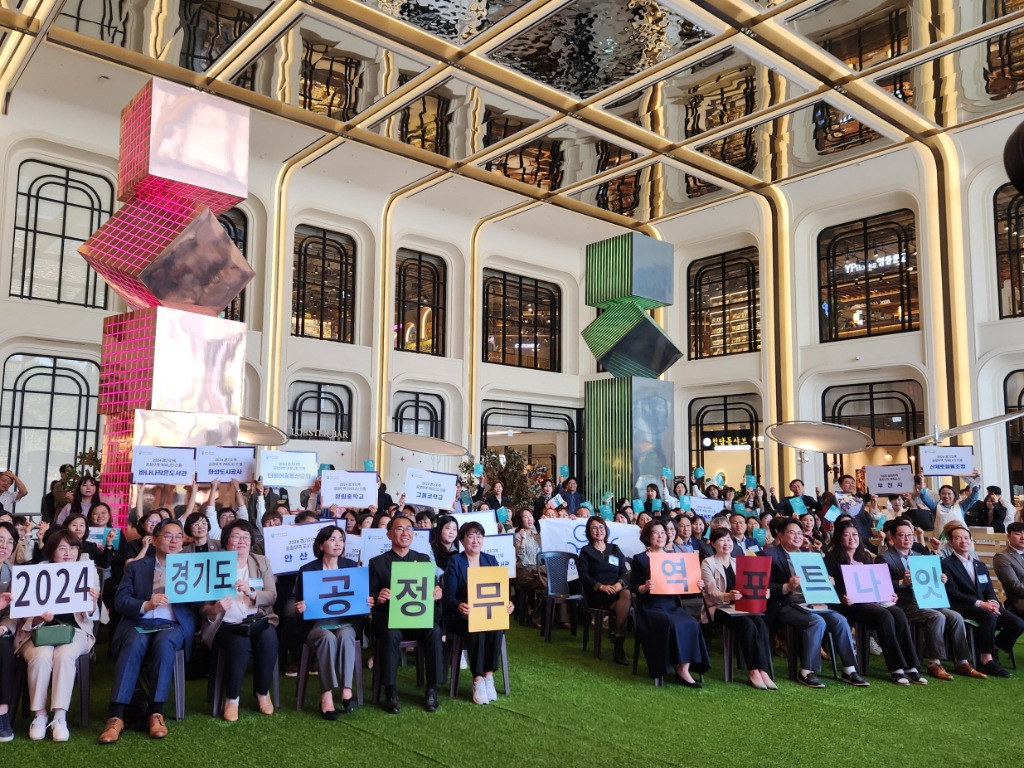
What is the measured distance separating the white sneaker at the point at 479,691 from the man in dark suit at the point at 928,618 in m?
3.41

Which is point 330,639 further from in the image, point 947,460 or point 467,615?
point 947,460

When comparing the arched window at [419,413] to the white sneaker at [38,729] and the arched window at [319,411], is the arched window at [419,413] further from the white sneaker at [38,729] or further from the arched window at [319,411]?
the white sneaker at [38,729]

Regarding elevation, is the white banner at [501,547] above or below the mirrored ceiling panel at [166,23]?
below

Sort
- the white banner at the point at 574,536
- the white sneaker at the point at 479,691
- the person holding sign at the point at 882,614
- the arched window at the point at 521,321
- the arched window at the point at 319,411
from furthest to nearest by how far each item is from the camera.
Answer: the arched window at the point at 521,321 < the arched window at the point at 319,411 < the white banner at the point at 574,536 < the person holding sign at the point at 882,614 < the white sneaker at the point at 479,691

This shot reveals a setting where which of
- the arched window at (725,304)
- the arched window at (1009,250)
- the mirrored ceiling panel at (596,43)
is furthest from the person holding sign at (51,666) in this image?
the arched window at (725,304)

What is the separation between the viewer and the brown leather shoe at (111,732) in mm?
4383

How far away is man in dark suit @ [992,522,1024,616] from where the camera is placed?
7.07 meters

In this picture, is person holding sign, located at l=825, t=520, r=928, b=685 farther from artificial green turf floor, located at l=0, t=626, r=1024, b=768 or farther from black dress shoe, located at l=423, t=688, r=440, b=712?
black dress shoe, located at l=423, t=688, r=440, b=712

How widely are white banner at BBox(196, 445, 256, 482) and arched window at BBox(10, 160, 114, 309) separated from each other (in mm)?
6146

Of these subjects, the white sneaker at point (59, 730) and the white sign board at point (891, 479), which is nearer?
the white sneaker at point (59, 730)

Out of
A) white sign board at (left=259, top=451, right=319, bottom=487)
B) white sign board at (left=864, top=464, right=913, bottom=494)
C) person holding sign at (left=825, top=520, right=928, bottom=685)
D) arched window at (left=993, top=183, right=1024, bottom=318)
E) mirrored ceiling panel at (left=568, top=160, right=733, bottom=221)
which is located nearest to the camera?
person holding sign at (left=825, top=520, right=928, bottom=685)

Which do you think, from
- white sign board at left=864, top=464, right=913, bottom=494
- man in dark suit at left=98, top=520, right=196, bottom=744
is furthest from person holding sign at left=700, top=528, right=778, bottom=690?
white sign board at left=864, top=464, right=913, bottom=494

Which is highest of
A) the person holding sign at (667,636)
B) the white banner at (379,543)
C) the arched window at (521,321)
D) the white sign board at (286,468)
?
the arched window at (521,321)

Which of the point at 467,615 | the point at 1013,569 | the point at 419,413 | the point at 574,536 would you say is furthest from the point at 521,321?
the point at 467,615
